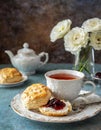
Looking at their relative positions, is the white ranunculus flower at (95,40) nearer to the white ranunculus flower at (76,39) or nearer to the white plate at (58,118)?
the white ranunculus flower at (76,39)

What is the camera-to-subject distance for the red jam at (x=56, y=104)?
3.13 feet

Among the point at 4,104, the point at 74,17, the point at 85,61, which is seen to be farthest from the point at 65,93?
the point at 74,17

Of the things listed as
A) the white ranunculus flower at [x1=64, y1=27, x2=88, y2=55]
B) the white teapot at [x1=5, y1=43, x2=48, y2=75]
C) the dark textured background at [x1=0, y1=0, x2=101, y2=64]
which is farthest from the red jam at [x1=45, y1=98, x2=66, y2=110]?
the dark textured background at [x1=0, y1=0, x2=101, y2=64]

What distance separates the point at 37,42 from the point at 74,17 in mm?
324

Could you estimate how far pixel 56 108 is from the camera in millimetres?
954

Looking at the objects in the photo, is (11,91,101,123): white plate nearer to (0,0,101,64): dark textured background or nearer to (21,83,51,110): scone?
(21,83,51,110): scone

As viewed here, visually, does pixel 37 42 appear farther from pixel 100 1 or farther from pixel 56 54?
pixel 100 1

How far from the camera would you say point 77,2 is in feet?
6.86

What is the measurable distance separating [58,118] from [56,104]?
0.05 meters

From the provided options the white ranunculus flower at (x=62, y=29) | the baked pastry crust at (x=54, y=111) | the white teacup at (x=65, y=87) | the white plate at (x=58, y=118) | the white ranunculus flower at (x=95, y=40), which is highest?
the white ranunculus flower at (x=62, y=29)

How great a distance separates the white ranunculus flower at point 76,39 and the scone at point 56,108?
1.15 feet

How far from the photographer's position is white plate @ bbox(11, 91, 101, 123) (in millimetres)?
921

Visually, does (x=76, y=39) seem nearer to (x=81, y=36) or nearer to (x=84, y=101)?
(x=81, y=36)

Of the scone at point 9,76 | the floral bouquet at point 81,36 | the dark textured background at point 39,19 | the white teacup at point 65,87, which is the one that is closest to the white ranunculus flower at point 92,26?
the floral bouquet at point 81,36
